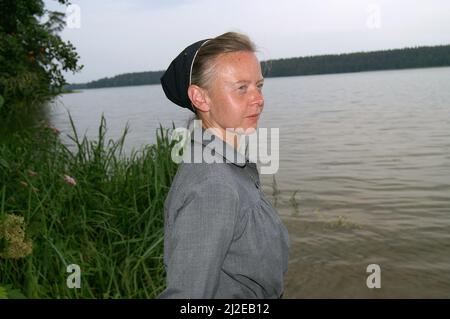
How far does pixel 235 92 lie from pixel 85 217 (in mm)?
2688

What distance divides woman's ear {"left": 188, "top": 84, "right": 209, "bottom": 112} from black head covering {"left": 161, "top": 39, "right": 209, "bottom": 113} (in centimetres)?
3

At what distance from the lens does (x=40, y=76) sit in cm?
690

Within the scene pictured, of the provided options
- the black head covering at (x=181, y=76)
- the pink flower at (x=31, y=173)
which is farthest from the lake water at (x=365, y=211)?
the pink flower at (x=31, y=173)

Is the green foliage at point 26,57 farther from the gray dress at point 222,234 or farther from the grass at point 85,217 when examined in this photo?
the gray dress at point 222,234

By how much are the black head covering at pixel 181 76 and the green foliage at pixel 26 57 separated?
4577 millimetres

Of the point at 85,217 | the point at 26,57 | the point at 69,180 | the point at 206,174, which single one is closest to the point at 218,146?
the point at 206,174

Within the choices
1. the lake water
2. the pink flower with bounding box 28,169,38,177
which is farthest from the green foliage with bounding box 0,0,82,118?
the pink flower with bounding box 28,169,38,177

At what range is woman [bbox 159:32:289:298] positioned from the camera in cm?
138

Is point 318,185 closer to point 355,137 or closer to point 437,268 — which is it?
point 437,268

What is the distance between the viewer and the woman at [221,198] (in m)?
1.38

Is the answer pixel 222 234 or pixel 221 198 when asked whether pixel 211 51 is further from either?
pixel 222 234

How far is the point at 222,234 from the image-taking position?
1.38 meters
